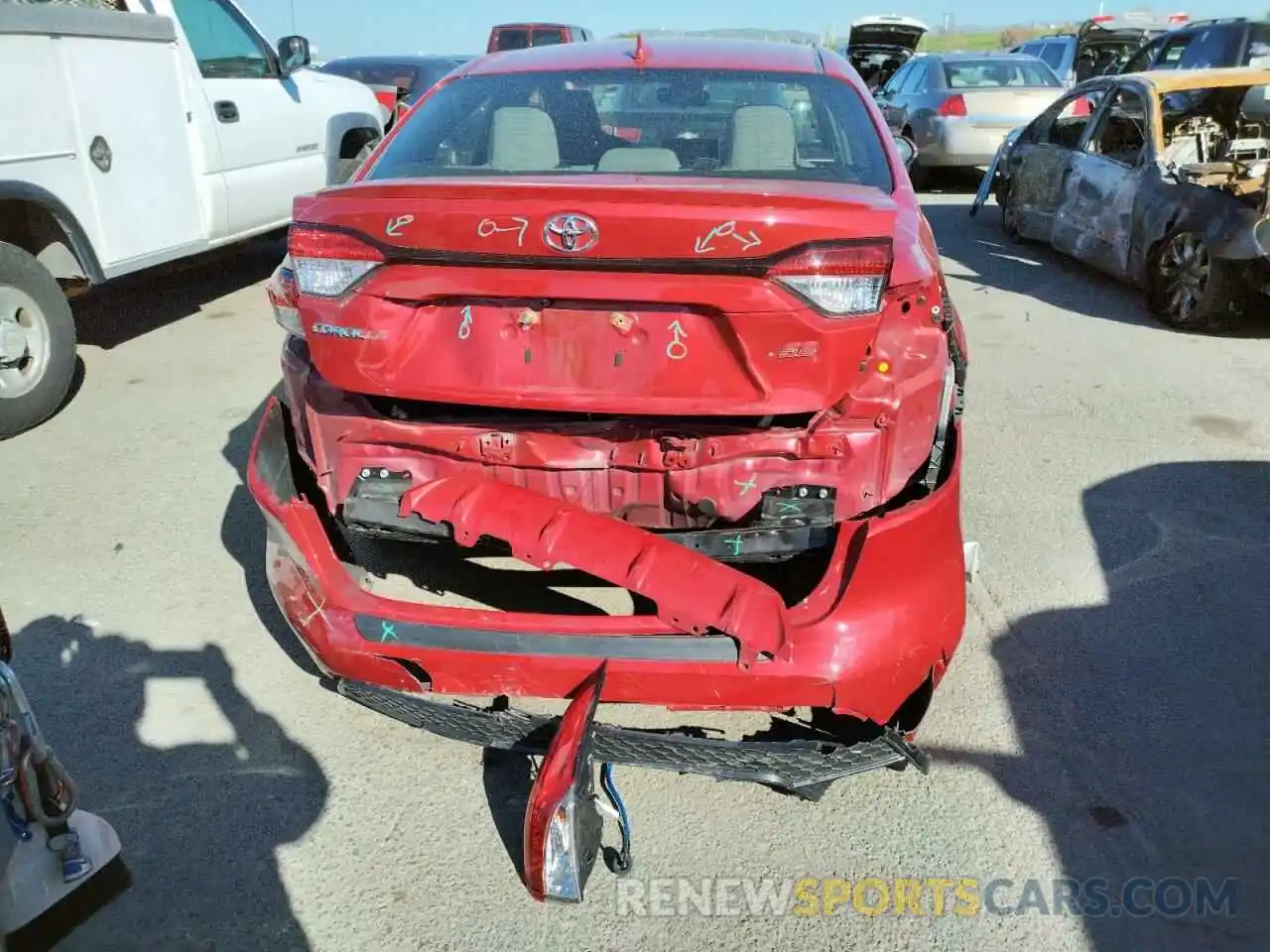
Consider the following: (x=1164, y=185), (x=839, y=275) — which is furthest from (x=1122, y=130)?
(x=839, y=275)

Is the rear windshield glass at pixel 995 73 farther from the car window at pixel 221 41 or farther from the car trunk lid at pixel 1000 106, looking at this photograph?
the car window at pixel 221 41

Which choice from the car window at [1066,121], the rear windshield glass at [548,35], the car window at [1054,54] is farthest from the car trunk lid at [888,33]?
the car window at [1066,121]

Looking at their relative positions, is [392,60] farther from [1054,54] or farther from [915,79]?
[1054,54]

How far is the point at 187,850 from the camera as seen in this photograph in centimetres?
242

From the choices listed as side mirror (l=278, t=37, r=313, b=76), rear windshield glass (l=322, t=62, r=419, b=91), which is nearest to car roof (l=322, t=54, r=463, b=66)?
rear windshield glass (l=322, t=62, r=419, b=91)

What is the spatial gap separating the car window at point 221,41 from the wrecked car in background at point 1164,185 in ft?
19.4

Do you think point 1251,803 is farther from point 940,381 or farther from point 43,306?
point 43,306

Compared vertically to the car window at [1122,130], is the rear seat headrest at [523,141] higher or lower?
higher

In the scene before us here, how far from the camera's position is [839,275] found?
7.41 feet

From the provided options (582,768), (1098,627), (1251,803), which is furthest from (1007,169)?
(582,768)

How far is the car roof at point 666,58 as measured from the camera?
360 cm

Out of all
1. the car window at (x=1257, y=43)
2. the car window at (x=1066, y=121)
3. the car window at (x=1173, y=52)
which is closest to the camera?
the car window at (x=1066, y=121)

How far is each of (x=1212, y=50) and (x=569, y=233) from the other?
40.7 ft

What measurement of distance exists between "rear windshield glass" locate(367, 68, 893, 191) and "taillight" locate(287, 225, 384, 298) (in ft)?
2.67
